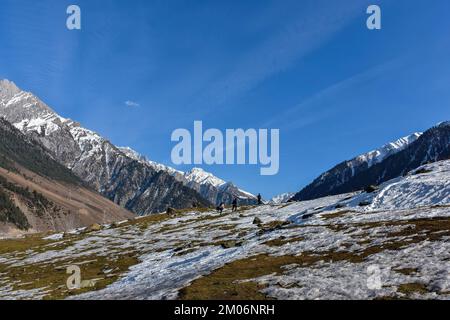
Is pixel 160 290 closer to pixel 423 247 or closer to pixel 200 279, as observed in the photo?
pixel 200 279

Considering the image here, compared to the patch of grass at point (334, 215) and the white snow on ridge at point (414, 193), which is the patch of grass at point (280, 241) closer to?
the patch of grass at point (334, 215)

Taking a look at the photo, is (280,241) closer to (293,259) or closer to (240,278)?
(293,259)

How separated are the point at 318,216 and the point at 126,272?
3370 cm

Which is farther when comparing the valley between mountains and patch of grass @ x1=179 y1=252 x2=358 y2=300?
patch of grass @ x1=179 y1=252 x2=358 y2=300

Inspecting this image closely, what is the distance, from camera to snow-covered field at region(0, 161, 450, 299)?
106 feet

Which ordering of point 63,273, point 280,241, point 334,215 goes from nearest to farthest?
point 280,241 → point 63,273 → point 334,215

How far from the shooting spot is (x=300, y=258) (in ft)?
147

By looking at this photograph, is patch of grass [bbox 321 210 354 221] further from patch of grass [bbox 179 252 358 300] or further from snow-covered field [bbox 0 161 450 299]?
patch of grass [bbox 179 252 358 300]

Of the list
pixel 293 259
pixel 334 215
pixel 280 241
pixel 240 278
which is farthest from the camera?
pixel 334 215

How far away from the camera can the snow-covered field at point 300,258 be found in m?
32.3

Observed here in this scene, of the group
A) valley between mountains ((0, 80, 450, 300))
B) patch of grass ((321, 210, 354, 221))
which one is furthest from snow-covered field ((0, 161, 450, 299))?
patch of grass ((321, 210, 354, 221))

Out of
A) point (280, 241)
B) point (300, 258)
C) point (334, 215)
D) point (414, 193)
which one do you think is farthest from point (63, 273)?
point (414, 193)
